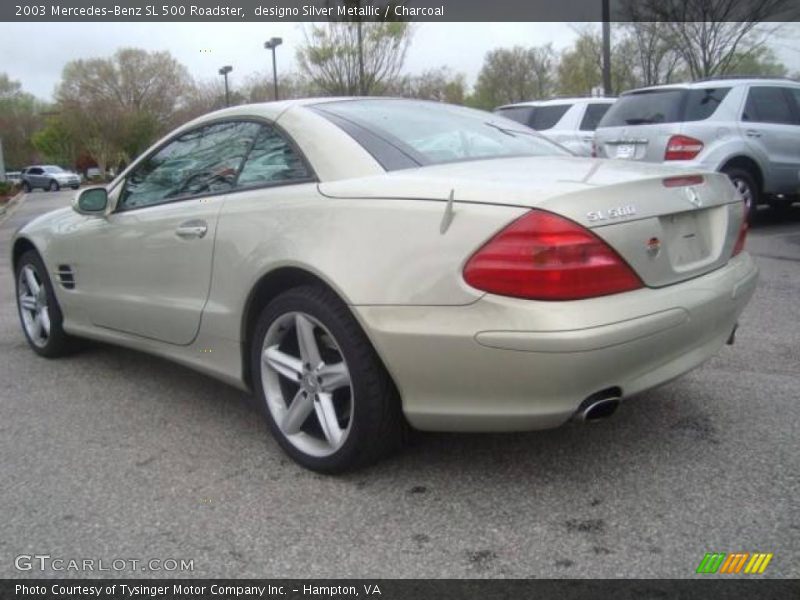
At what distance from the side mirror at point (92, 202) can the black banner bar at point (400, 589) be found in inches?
87.3

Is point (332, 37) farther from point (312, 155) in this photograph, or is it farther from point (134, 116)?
point (134, 116)

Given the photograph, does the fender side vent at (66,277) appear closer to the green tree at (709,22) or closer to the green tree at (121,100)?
the green tree at (709,22)

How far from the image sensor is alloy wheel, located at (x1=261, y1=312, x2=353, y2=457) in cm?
279

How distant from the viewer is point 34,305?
4.77 metres

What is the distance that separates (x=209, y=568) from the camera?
229 cm

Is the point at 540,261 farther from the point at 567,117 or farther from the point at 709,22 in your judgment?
the point at 709,22

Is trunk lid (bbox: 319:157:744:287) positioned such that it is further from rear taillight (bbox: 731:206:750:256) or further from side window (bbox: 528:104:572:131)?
side window (bbox: 528:104:572:131)

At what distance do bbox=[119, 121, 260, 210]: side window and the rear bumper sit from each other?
1.21 m

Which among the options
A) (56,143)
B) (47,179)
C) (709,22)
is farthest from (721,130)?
(56,143)

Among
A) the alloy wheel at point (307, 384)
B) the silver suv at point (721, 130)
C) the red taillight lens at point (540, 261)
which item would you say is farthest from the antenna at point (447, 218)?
the silver suv at point (721, 130)

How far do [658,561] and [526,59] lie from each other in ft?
126

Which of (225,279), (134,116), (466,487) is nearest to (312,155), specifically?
(225,279)

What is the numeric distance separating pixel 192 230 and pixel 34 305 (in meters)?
2.03

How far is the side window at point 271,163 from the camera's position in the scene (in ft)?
9.96
